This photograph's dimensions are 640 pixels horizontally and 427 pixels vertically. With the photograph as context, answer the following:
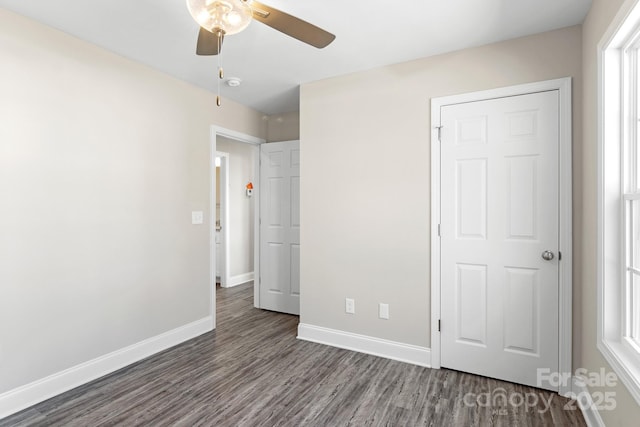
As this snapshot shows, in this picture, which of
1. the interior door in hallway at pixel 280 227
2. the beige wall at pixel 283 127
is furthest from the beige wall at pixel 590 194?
the beige wall at pixel 283 127

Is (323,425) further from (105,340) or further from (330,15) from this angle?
(330,15)

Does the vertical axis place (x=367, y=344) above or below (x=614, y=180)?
below

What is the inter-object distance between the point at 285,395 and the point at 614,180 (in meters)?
2.29

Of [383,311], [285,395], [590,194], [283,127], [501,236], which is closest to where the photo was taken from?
[590,194]

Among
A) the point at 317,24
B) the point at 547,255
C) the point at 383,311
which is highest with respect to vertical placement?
the point at 317,24

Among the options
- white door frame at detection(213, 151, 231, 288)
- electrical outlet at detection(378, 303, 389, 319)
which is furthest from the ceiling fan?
white door frame at detection(213, 151, 231, 288)

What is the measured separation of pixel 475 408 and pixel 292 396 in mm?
1177

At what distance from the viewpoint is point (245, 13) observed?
147cm

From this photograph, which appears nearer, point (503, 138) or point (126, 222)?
point (503, 138)

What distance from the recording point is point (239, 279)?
573 centimetres

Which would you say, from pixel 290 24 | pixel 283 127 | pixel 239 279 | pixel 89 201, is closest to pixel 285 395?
pixel 89 201

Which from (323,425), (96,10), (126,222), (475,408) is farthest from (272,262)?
(96,10)

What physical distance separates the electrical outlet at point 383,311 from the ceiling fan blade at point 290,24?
2105 millimetres

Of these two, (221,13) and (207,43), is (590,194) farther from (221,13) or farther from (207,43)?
(207,43)
